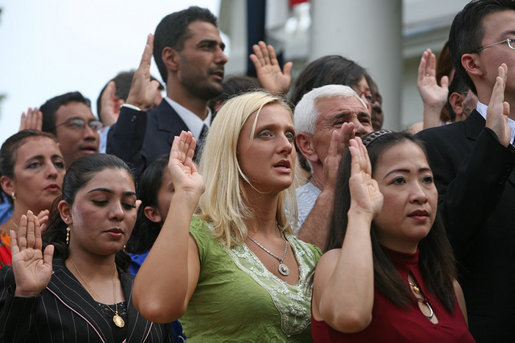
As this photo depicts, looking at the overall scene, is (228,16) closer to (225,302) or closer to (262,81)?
(262,81)

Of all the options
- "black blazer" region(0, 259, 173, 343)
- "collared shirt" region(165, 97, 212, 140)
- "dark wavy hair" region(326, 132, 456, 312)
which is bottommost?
"black blazer" region(0, 259, 173, 343)

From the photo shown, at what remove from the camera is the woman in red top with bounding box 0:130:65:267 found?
532 centimetres

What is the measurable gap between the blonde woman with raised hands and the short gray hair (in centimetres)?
80

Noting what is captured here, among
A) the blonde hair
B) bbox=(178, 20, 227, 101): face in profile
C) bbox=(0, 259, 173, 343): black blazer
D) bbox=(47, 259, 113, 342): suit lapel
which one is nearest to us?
the blonde hair

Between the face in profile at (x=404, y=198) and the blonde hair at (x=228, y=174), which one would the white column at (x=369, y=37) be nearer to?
the blonde hair at (x=228, y=174)

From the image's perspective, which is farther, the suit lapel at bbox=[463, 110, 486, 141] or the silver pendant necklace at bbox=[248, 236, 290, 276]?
the suit lapel at bbox=[463, 110, 486, 141]

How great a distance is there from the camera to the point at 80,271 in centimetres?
422

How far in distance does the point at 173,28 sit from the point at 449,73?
2032 millimetres

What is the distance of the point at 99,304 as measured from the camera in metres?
4.04

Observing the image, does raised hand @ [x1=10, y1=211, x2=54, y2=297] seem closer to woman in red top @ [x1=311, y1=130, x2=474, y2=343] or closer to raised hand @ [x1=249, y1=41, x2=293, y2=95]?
woman in red top @ [x1=311, y1=130, x2=474, y2=343]

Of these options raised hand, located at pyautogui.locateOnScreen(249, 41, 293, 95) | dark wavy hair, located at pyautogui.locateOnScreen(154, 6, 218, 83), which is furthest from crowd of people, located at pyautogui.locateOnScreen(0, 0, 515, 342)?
dark wavy hair, located at pyautogui.locateOnScreen(154, 6, 218, 83)

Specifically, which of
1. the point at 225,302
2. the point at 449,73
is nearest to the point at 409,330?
the point at 225,302

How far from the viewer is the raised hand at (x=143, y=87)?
18.7 feet

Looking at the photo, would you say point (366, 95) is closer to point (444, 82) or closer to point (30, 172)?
point (444, 82)
